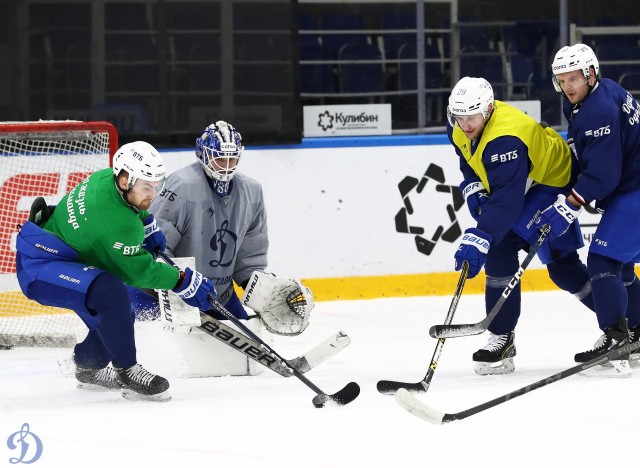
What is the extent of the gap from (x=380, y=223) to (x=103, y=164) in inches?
62.0

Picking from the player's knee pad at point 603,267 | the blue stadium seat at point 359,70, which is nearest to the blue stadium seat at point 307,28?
the blue stadium seat at point 359,70

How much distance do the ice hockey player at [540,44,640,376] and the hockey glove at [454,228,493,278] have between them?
26cm

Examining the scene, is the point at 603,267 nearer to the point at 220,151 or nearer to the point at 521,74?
the point at 220,151

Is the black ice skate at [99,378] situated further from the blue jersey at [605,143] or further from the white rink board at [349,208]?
the white rink board at [349,208]

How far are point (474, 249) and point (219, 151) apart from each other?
34.6 inches

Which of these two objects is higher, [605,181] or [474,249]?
[605,181]

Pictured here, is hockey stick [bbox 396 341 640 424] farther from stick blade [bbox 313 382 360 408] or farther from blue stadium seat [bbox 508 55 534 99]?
blue stadium seat [bbox 508 55 534 99]

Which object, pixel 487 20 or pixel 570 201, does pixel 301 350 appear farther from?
pixel 487 20

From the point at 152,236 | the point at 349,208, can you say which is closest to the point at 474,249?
the point at 152,236

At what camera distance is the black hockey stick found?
377 centimetres

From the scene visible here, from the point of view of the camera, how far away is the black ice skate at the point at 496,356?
4312mm

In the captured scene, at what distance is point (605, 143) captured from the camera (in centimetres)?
413

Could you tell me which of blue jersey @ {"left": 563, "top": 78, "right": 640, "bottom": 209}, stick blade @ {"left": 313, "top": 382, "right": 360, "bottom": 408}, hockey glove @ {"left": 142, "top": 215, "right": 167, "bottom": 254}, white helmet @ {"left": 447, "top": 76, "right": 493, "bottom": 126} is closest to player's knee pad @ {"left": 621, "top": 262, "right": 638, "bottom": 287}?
blue jersey @ {"left": 563, "top": 78, "right": 640, "bottom": 209}

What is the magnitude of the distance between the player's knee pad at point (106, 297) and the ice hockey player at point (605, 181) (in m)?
1.37
